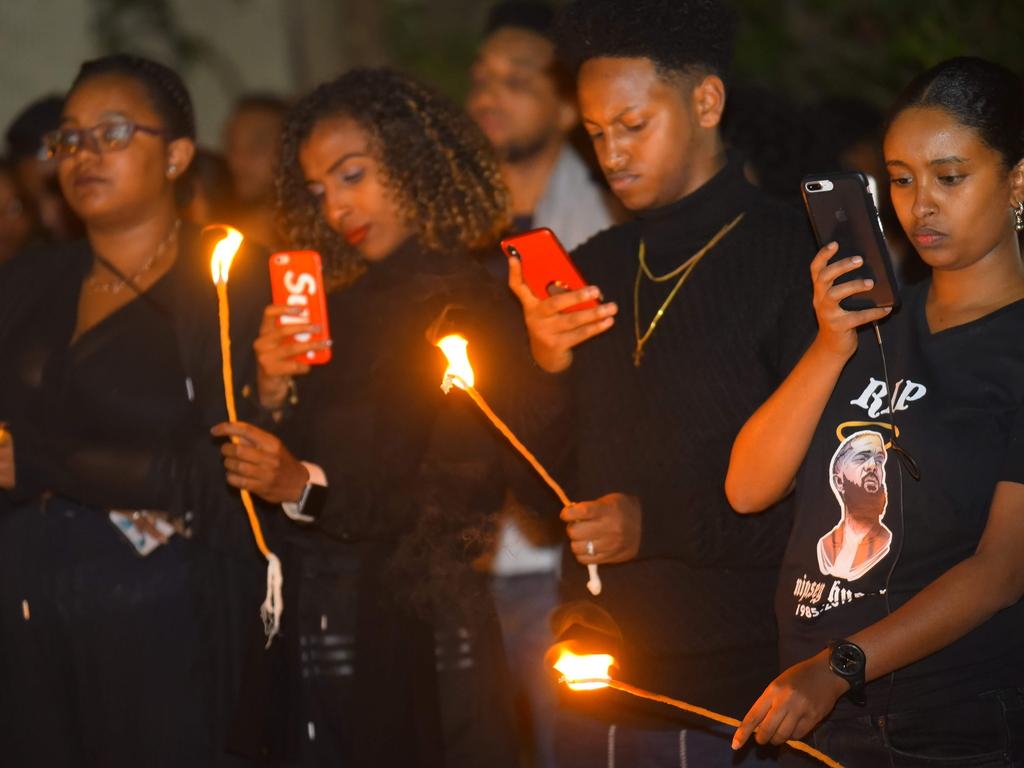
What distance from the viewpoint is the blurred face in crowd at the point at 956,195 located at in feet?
8.50

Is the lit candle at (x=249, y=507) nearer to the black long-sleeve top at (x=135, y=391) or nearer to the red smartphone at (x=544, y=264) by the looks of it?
the black long-sleeve top at (x=135, y=391)

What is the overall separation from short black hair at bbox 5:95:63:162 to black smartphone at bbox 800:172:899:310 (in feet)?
13.1

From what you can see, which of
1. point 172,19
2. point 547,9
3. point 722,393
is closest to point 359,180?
point 722,393

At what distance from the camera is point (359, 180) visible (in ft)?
12.4

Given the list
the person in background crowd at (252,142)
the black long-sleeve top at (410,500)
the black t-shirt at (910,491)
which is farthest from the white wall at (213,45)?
the black t-shirt at (910,491)

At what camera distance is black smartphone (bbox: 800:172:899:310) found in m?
2.58

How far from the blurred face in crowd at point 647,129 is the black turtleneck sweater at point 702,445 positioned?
50mm

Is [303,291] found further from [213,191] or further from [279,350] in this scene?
[213,191]

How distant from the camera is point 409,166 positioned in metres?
3.83

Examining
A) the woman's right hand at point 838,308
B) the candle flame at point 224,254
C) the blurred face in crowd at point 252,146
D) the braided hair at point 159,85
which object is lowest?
the woman's right hand at point 838,308

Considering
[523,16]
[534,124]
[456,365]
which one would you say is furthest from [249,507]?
[523,16]

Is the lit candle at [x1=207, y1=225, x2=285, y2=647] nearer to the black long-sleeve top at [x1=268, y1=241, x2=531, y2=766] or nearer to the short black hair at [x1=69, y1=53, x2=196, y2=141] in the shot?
the black long-sleeve top at [x1=268, y1=241, x2=531, y2=766]

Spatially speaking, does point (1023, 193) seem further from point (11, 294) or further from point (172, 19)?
point (172, 19)

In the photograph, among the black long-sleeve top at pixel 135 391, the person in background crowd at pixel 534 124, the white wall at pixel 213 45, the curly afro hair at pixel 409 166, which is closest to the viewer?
the black long-sleeve top at pixel 135 391
